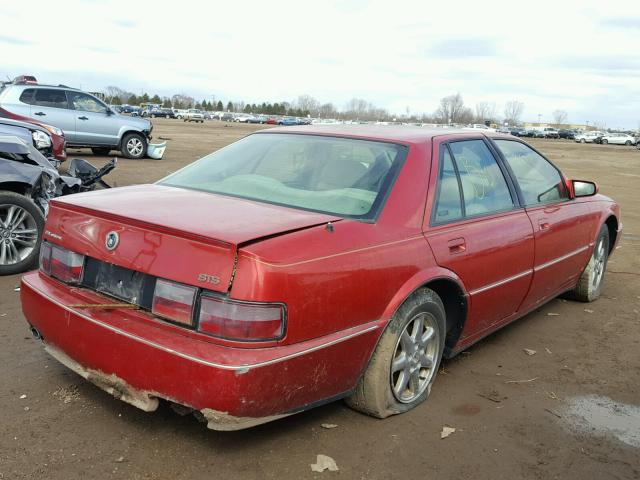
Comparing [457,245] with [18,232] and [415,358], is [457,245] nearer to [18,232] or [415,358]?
[415,358]

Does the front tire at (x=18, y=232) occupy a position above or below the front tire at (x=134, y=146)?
below

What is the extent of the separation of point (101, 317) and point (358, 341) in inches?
47.5

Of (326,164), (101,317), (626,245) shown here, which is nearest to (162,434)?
(101,317)

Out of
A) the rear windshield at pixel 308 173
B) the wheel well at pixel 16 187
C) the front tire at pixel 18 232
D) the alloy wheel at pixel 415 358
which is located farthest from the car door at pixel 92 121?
the alloy wheel at pixel 415 358

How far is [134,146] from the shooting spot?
16.8 metres

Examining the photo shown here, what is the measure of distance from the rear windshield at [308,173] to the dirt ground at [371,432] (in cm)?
116

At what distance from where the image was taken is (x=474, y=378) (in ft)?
12.9

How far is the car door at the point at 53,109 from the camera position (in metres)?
14.9

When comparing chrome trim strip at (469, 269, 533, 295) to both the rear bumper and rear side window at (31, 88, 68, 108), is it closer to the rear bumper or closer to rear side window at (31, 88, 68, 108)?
the rear bumper

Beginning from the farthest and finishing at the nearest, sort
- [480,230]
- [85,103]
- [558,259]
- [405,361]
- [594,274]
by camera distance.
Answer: [85,103]
[594,274]
[558,259]
[480,230]
[405,361]

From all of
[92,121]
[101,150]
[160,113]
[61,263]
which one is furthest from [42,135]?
[160,113]

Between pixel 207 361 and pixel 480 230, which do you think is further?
pixel 480 230

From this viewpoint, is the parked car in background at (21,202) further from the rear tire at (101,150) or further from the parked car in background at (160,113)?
the parked car in background at (160,113)

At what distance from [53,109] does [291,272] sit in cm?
1469
